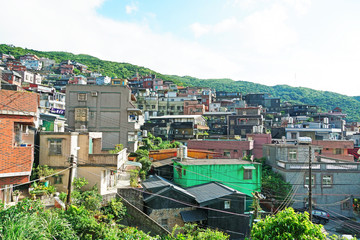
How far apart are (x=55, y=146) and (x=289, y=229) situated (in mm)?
16278

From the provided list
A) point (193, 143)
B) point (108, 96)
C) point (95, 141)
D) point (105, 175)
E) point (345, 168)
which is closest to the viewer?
point (105, 175)

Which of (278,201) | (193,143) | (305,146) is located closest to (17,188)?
(278,201)

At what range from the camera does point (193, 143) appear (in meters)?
37.8

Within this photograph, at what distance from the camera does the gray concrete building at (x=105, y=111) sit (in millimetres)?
32438

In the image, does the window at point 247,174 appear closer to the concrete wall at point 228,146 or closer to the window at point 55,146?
the concrete wall at point 228,146

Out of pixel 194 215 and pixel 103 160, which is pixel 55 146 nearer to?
pixel 103 160

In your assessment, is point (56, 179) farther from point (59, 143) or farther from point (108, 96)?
point (108, 96)

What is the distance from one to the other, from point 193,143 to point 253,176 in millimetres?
14955

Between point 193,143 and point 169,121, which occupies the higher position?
point 169,121

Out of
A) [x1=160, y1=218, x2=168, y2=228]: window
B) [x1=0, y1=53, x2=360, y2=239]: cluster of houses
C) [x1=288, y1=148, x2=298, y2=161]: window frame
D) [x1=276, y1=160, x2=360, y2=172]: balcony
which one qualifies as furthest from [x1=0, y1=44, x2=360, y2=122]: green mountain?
[x1=160, y1=218, x2=168, y2=228]: window

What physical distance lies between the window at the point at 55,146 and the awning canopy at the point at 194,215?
1039cm

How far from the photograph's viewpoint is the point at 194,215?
17953 millimetres

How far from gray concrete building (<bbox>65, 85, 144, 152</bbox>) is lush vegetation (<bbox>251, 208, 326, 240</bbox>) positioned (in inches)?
1006

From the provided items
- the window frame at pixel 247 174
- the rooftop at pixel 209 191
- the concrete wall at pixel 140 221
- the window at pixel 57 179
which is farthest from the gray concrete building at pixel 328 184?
the window at pixel 57 179
